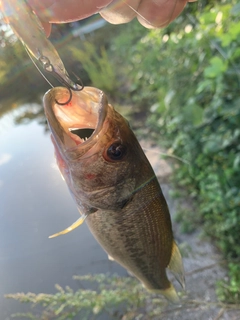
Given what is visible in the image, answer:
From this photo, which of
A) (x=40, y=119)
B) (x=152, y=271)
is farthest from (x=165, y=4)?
(x=40, y=119)

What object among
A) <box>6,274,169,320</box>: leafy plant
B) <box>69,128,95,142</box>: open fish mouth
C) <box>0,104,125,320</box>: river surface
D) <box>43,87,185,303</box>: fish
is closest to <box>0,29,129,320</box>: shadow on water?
<box>0,104,125,320</box>: river surface

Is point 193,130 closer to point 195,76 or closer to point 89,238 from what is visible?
point 195,76

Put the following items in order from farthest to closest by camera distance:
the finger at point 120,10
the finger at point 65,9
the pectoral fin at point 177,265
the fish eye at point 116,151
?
the pectoral fin at point 177,265 → the finger at point 120,10 → the fish eye at point 116,151 → the finger at point 65,9

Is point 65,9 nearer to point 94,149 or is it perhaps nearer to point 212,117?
point 94,149

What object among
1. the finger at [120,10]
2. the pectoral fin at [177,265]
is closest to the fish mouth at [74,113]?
the finger at [120,10]

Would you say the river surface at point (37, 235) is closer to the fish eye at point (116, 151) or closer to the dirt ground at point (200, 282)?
the dirt ground at point (200, 282)
